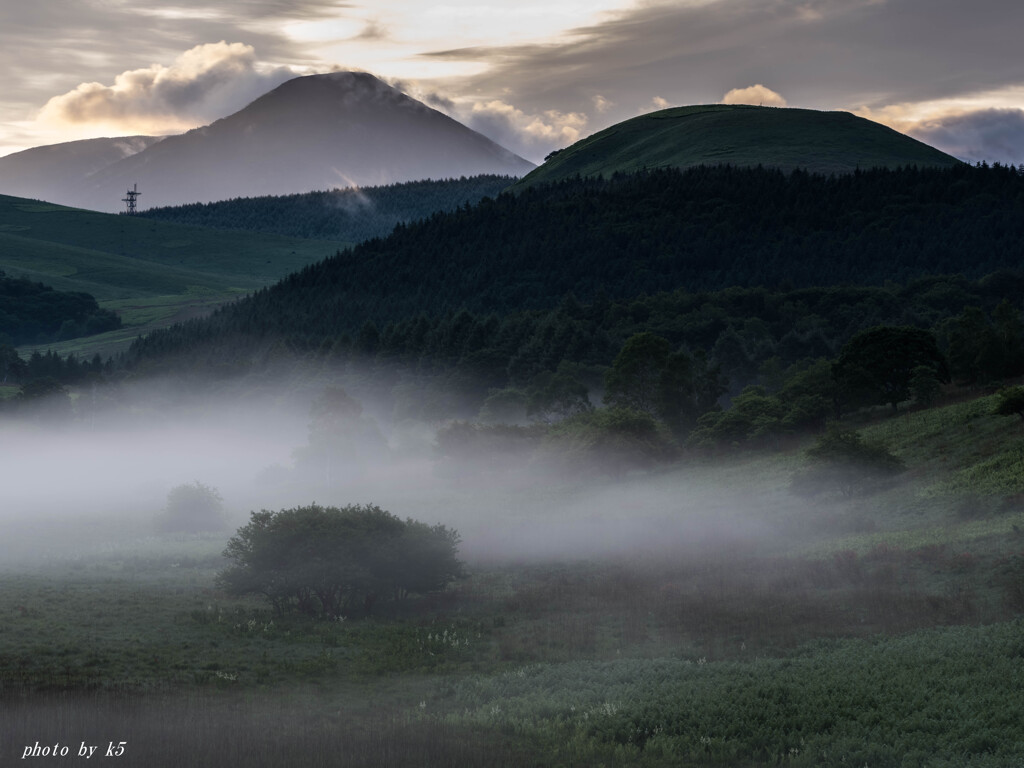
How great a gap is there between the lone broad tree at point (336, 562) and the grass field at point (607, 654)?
1.45 metres

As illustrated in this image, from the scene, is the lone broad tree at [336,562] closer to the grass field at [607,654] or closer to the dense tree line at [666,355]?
the grass field at [607,654]

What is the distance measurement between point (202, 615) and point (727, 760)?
2729 centimetres

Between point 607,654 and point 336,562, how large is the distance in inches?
679

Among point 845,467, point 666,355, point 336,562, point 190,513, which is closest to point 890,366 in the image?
point 845,467

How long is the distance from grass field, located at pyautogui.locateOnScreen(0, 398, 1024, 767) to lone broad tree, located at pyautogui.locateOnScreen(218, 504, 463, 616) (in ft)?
→ 4.75

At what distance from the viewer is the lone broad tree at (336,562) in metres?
48.2

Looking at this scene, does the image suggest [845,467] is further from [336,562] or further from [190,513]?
[190,513]

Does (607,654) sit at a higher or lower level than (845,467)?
lower

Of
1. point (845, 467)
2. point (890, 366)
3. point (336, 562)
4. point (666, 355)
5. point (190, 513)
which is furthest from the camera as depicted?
point (666, 355)

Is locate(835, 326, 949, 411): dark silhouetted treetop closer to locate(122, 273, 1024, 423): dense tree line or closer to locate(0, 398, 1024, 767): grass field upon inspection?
locate(0, 398, 1024, 767): grass field

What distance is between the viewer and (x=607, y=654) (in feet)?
120

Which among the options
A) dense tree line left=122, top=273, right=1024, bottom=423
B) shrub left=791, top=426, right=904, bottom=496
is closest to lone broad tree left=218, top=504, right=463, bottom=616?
shrub left=791, top=426, right=904, bottom=496

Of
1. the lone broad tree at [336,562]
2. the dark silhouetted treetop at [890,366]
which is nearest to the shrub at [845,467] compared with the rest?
the dark silhouetted treetop at [890,366]

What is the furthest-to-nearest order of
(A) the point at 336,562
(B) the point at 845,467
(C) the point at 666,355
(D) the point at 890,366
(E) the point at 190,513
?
(C) the point at 666,355
(E) the point at 190,513
(D) the point at 890,366
(B) the point at 845,467
(A) the point at 336,562
